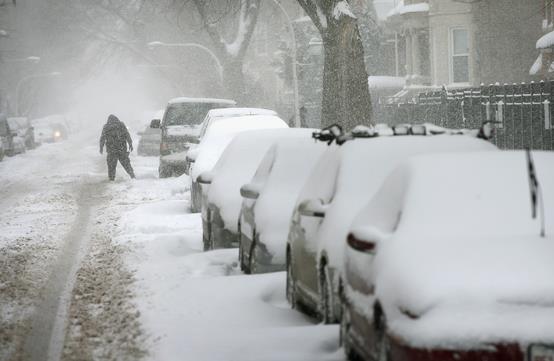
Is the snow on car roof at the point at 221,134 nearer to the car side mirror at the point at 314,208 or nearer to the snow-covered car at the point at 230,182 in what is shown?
the snow-covered car at the point at 230,182

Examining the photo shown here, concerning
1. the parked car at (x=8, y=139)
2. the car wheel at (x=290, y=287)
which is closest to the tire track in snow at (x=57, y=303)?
the car wheel at (x=290, y=287)

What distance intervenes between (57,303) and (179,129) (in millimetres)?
18670

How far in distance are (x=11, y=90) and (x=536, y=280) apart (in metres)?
90.4

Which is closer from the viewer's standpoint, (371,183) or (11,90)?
(371,183)

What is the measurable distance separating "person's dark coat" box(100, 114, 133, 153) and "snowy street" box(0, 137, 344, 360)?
893cm

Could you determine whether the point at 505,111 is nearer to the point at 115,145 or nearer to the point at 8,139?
the point at 115,145

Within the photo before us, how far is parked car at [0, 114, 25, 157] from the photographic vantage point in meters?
48.9

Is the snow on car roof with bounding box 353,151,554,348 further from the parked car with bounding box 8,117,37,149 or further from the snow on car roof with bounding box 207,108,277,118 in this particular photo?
the parked car with bounding box 8,117,37,149

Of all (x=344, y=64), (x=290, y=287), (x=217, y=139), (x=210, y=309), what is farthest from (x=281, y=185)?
(x=344, y=64)

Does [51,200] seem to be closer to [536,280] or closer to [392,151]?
[392,151]

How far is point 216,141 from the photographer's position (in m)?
19.4

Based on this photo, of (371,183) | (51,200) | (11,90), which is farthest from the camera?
(11,90)

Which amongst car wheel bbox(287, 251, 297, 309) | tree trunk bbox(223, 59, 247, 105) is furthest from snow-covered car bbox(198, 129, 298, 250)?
tree trunk bbox(223, 59, 247, 105)

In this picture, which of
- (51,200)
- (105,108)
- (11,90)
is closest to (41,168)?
→ (51,200)
